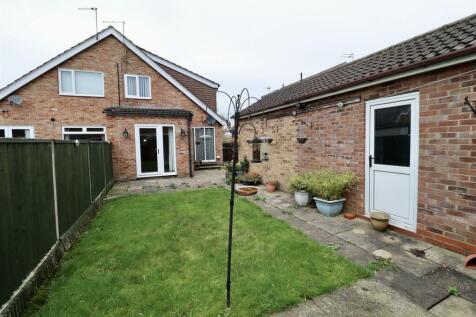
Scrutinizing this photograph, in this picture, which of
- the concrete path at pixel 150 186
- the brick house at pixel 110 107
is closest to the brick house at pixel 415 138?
the concrete path at pixel 150 186

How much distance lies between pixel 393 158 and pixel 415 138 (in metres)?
0.55

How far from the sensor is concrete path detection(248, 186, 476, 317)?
7.79 ft

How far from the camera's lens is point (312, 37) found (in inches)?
520

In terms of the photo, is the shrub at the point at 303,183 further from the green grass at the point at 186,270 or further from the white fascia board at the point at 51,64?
the white fascia board at the point at 51,64

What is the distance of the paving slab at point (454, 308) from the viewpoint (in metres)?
2.27

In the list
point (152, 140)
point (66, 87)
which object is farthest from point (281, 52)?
point (66, 87)

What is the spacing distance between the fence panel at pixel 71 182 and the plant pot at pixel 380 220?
215 inches

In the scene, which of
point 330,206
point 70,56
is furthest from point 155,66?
point 330,206

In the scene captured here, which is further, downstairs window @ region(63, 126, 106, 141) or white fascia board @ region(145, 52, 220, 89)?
white fascia board @ region(145, 52, 220, 89)

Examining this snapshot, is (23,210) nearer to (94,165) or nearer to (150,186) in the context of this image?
(94,165)

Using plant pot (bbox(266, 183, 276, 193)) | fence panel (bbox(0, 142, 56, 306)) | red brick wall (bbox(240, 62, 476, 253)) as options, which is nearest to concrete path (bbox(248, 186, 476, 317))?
red brick wall (bbox(240, 62, 476, 253))

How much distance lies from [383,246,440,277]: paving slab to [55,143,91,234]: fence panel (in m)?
5.12

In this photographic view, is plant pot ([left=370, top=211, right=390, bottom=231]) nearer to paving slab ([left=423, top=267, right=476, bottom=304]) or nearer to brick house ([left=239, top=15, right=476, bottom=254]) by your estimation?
brick house ([left=239, top=15, right=476, bottom=254])

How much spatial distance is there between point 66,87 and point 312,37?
13.0m
